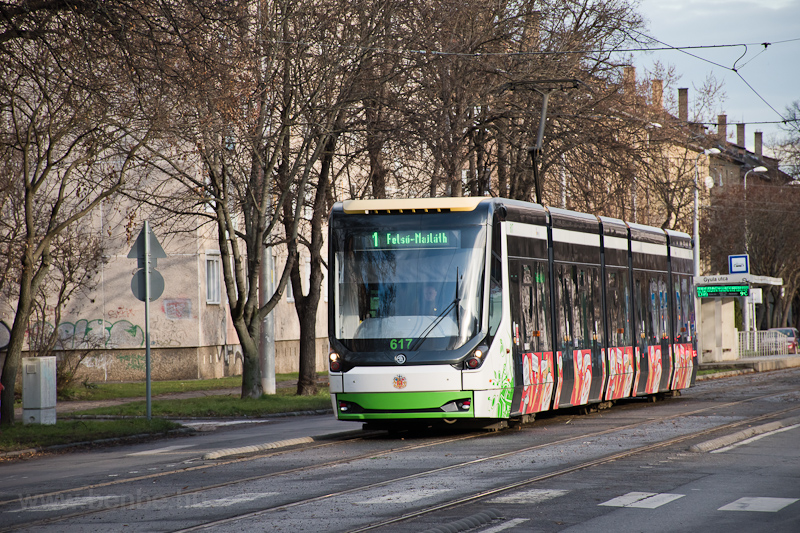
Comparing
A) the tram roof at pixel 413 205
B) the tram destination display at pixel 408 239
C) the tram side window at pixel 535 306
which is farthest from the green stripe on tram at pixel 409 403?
the tram roof at pixel 413 205

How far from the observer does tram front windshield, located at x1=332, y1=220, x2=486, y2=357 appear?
1490 cm

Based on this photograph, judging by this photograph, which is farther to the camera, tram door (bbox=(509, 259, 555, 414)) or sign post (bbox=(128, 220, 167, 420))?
sign post (bbox=(128, 220, 167, 420))

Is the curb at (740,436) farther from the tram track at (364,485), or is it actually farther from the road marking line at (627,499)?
the road marking line at (627,499)

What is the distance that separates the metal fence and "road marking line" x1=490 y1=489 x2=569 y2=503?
134ft

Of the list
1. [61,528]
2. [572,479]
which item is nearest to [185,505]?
[61,528]

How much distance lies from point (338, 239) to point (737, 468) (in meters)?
6.50

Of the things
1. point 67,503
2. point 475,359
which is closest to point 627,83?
point 475,359

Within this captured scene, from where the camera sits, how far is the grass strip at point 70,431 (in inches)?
623

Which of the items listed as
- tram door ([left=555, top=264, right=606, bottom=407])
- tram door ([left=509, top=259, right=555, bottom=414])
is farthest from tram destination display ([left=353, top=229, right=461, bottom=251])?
tram door ([left=555, top=264, right=606, bottom=407])

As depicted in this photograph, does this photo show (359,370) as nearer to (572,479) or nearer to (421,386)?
(421,386)

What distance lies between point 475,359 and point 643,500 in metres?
5.69

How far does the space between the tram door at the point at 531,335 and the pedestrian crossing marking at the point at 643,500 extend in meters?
6.14

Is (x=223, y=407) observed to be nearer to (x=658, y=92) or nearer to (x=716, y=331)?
(x=658, y=92)

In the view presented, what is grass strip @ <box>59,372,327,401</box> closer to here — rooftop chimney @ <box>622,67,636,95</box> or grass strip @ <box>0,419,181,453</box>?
Answer: grass strip @ <box>0,419,181,453</box>
